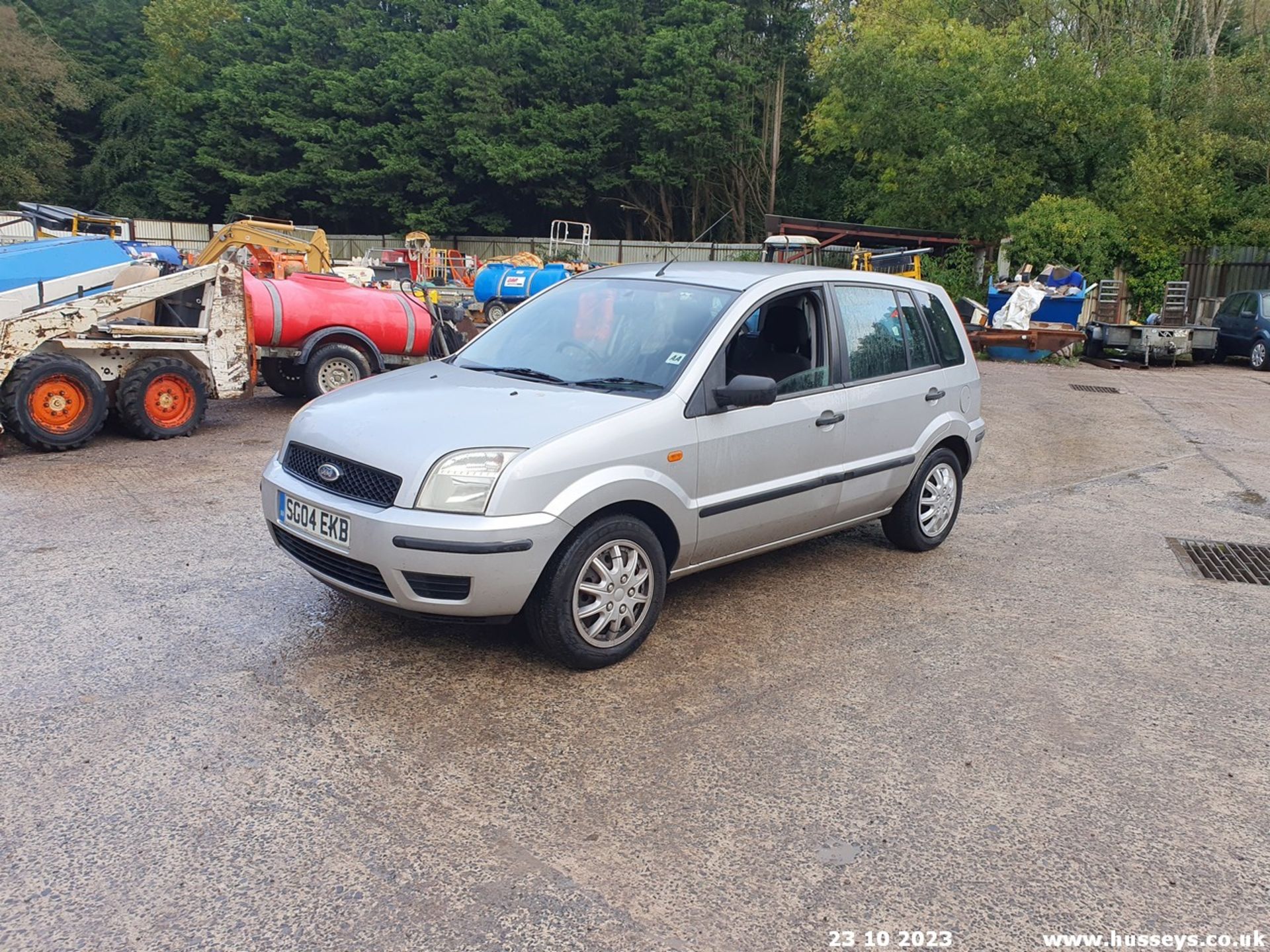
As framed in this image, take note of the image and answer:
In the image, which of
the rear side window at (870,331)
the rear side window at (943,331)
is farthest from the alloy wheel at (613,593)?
the rear side window at (943,331)

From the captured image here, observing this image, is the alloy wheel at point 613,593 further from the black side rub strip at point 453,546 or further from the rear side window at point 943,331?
the rear side window at point 943,331

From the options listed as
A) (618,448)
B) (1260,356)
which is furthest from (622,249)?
(618,448)

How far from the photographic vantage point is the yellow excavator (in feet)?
51.5

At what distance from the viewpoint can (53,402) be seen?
26.7ft

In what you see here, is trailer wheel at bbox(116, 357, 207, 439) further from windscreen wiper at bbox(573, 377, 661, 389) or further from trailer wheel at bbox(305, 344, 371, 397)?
windscreen wiper at bbox(573, 377, 661, 389)

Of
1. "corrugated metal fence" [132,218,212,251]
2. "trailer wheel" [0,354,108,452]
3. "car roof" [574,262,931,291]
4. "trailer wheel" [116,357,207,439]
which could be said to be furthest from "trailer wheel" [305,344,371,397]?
"corrugated metal fence" [132,218,212,251]

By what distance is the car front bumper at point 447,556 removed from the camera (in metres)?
3.81

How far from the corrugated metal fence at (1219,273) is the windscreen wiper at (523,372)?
23.7 meters

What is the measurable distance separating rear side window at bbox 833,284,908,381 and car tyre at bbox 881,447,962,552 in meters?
0.72

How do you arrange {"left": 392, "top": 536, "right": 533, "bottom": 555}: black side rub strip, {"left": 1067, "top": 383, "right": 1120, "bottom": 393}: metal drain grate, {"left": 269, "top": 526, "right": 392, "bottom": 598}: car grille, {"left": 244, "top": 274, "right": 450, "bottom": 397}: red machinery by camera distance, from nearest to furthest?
{"left": 392, "top": 536, "right": 533, "bottom": 555}: black side rub strip
{"left": 269, "top": 526, "right": 392, "bottom": 598}: car grille
{"left": 244, "top": 274, "right": 450, "bottom": 397}: red machinery
{"left": 1067, "top": 383, "right": 1120, "bottom": 393}: metal drain grate

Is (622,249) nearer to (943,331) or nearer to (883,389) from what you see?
(943,331)

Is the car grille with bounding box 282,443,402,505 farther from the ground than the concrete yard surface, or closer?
farther from the ground

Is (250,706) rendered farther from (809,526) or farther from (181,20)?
(181,20)
